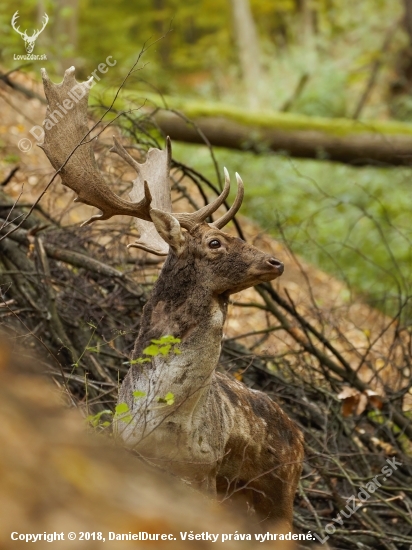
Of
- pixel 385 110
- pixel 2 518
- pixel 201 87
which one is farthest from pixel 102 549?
pixel 201 87

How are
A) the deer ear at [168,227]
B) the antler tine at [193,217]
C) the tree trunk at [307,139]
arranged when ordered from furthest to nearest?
1. the tree trunk at [307,139]
2. the antler tine at [193,217]
3. the deer ear at [168,227]

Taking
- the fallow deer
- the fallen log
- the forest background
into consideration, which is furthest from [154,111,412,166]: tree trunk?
the fallow deer

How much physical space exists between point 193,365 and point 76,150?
1.48 m

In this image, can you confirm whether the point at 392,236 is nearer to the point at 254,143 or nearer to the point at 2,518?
the point at 254,143

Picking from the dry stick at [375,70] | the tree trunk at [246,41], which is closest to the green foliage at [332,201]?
the dry stick at [375,70]

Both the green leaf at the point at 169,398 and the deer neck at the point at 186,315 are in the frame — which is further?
the deer neck at the point at 186,315

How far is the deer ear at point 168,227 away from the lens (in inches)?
161

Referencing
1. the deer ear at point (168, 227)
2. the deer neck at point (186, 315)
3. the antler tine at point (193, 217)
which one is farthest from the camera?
the antler tine at point (193, 217)

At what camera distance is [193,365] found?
3939mm

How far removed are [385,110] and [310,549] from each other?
66.6ft

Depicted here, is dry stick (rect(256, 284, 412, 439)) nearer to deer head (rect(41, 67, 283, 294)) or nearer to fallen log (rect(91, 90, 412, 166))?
deer head (rect(41, 67, 283, 294))

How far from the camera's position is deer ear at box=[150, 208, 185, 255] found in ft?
13.5

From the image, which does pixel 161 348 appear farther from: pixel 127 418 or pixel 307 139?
pixel 307 139

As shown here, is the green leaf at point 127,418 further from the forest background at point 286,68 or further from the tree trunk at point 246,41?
the tree trunk at point 246,41
